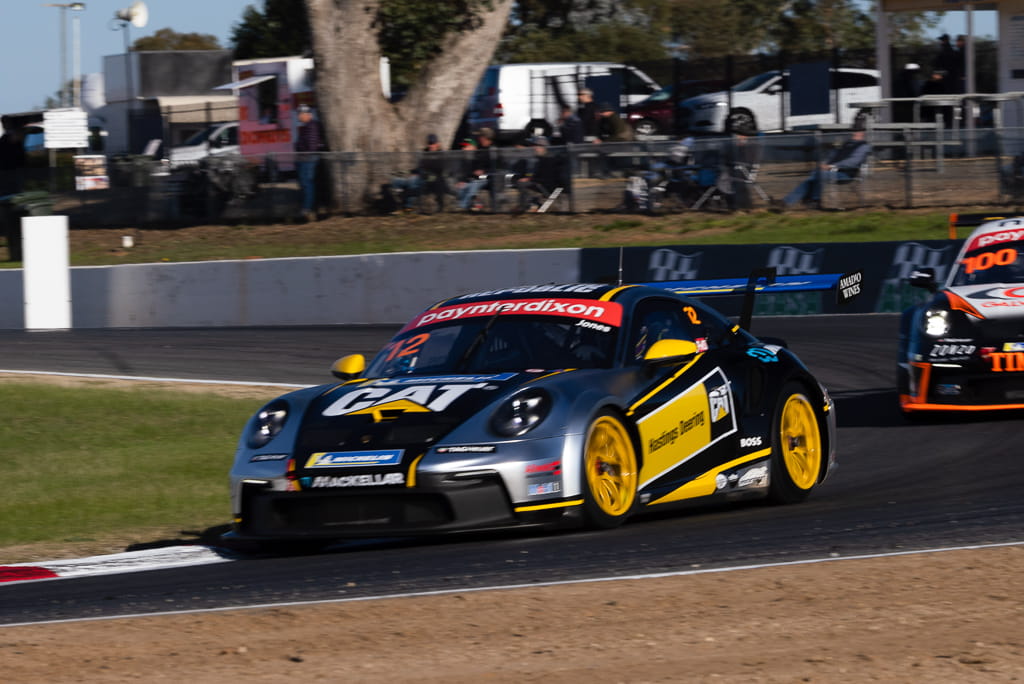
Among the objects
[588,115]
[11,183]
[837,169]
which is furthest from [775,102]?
[11,183]

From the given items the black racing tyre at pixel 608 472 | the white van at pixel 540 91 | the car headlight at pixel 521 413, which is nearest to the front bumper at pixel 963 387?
the black racing tyre at pixel 608 472

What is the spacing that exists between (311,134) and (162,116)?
1217 centimetres

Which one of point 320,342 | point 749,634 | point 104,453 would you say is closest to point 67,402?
point 104,453

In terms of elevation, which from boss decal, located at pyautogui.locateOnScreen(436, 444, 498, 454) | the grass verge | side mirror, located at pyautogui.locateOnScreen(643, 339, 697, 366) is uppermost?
side mirror, located at pyautogui.locateOnScreen(643, 339, 697, 366)

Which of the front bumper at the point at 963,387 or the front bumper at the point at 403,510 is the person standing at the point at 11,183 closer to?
the front bumper at the point at 963,387

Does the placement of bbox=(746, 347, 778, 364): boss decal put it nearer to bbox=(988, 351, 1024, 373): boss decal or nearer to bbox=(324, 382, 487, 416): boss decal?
bbox=(324, 382, 487, 416): boss decal

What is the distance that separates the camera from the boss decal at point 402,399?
672 centimetres

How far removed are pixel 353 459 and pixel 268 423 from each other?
655 millimetres

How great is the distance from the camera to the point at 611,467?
6.88m

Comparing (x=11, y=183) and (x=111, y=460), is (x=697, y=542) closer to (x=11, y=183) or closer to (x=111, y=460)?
(x=111, y=460)

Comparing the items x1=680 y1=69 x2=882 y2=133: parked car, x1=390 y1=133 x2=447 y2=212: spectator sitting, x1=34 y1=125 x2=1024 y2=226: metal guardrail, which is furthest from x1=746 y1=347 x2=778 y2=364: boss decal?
x1=680 y1=69 x2=882 y2=133: parked car

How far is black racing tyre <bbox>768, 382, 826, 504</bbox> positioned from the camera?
7.88m

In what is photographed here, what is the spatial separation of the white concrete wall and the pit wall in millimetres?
13

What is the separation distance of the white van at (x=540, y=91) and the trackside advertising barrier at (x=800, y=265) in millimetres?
11152
